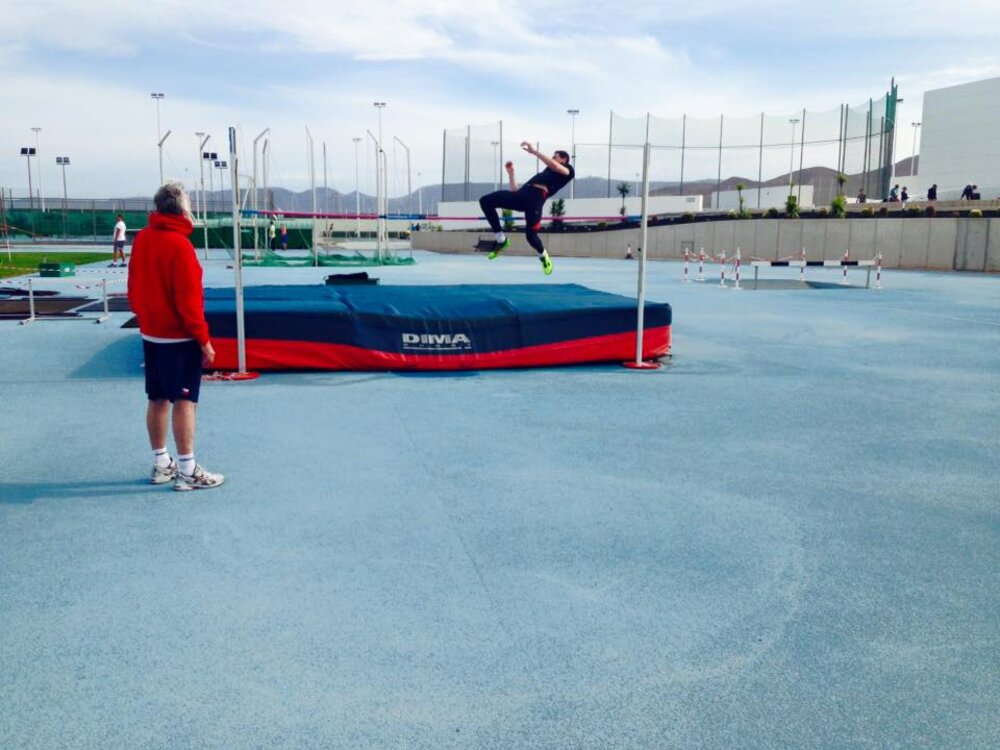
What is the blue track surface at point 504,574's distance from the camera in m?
2.70

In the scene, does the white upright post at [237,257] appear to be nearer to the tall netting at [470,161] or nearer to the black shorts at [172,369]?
the black shorts at [172,369]

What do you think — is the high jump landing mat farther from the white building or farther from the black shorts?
the white building

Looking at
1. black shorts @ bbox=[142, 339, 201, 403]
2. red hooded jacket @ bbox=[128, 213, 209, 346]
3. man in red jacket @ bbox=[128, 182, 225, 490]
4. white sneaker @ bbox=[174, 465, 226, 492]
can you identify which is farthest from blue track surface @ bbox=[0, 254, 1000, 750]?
red hooded jacket @ bbox=[128, 213, 209, 346]

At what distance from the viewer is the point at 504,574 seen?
3795 millimetres

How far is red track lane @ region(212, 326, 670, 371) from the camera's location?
8750mm

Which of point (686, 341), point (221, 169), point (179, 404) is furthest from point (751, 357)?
point (221, 169)

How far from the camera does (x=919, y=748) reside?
8.31 ft

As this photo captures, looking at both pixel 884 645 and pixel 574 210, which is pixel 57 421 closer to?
pixel 884 645

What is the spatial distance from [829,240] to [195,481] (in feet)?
103

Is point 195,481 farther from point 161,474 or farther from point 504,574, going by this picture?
point 504,574

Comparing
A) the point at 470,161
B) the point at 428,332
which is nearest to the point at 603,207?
the point at 470,161

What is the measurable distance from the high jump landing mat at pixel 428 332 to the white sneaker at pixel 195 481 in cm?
369

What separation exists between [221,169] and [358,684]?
5850cm

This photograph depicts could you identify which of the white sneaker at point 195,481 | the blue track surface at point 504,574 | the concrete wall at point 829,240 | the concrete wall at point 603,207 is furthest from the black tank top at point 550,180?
the concrete wall at point 603,207
